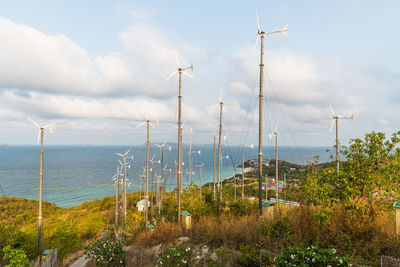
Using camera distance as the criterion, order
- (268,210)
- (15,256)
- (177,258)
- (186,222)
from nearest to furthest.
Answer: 1. (177,258)
2. (15,256)
3. (268,210)
4. (186,222)

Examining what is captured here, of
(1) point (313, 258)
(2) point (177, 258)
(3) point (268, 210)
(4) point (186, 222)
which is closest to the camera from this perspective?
(1) point (313, 258)

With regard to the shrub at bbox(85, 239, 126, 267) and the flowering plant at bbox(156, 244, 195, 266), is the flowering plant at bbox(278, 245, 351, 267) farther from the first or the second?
the shrub at bbox(85, 239, 126, 267)

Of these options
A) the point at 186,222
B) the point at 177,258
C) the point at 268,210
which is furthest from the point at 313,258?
the point at 186,222

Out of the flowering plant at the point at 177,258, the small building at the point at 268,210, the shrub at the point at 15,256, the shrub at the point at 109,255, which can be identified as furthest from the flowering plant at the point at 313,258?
the shrub at the point at 15,256

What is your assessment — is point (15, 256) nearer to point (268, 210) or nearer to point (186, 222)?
point (186, 222)

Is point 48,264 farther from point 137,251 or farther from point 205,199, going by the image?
point 205,199

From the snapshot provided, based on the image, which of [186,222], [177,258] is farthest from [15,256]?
[186,222]

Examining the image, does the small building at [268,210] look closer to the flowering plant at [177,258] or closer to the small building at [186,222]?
the flowering plant at [177,258]

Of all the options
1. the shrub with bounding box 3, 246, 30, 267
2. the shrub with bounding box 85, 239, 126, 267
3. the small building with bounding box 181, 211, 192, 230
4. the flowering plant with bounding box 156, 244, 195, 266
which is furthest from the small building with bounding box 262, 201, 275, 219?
the shrub with bounding box 3, 246, 30, 267

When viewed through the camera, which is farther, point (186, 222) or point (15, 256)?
point (186, 222)

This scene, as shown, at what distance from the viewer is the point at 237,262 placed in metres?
9.30

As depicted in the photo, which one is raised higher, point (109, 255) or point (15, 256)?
point (15, 256)

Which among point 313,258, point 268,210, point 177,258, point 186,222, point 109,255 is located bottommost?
point 109,255

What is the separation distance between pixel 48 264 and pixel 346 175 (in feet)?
66.1
